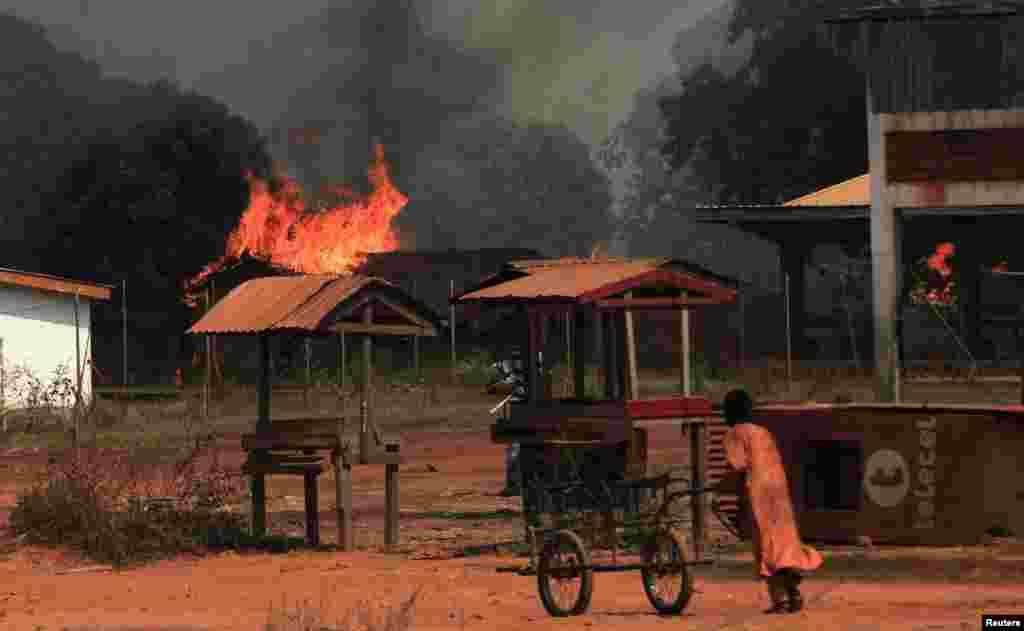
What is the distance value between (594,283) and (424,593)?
4.40 m

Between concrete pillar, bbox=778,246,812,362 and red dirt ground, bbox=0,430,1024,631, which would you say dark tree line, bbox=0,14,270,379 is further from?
red dirt ground, bbox=0,430,1024,631

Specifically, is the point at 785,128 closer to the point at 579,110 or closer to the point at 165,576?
the point at 165,576

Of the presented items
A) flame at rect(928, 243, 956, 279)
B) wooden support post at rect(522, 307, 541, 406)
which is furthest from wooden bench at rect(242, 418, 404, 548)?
Result: flame at rect(928, 243, 956, 279)

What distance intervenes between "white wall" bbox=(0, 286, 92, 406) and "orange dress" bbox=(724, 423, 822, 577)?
32179mm

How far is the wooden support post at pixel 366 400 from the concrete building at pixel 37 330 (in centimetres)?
2396

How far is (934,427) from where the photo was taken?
811 inches

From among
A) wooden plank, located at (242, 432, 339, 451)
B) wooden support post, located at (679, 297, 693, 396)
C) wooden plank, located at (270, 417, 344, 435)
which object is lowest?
wooden plank, located at (242, 432, 339, 451)

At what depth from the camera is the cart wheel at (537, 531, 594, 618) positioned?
1680 cm

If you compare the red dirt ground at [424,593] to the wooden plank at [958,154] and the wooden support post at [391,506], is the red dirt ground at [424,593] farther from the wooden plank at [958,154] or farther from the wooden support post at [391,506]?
the wooden plank at [958,154]

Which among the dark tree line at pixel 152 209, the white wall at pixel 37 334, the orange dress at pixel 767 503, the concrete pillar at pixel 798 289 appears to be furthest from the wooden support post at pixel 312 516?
the dark tree line at pixel 152 209

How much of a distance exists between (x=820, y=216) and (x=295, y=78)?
176 feet

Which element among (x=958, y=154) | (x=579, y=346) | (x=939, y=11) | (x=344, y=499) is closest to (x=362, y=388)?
(x=344, y=499)

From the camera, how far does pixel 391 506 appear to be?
23.4 meters

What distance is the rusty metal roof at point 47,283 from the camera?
47312mm
